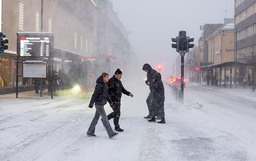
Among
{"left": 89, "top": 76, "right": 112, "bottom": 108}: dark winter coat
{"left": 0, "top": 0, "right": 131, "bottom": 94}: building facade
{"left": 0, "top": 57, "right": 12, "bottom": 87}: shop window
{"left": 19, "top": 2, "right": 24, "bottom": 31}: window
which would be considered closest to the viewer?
{"left": 89, "top": 76, "right": 112, "bottom": 108}: dark winter coat

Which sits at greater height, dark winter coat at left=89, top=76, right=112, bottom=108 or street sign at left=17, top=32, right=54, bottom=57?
street sign at left=17, top=32, right=54, bottom=57

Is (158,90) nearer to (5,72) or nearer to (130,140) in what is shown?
(130,140)

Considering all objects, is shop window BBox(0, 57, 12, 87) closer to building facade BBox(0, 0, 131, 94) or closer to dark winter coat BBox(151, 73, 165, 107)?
building facade BBox(0, 0, 131, 94)

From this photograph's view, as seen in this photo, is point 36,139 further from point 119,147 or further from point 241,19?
point 241,19

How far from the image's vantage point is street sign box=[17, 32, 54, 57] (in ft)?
53.3

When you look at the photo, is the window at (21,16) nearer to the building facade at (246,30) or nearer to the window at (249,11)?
the building facade at (246,30)

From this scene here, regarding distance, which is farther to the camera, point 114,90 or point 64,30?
point 64,30

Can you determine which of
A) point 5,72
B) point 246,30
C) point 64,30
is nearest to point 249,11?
point 246,30

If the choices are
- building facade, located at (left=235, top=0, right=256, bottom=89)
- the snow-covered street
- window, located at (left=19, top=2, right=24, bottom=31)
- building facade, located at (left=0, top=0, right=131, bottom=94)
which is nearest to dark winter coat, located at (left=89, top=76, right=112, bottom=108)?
the snow-covered street

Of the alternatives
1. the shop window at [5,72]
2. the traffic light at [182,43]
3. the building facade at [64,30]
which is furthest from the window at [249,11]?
the shop window at [5,72]

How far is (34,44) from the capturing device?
1631 centimetres

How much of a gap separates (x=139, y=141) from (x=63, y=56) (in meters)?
18.1

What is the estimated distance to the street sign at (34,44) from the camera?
16.2 m

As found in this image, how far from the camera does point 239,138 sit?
6828 millimetres
